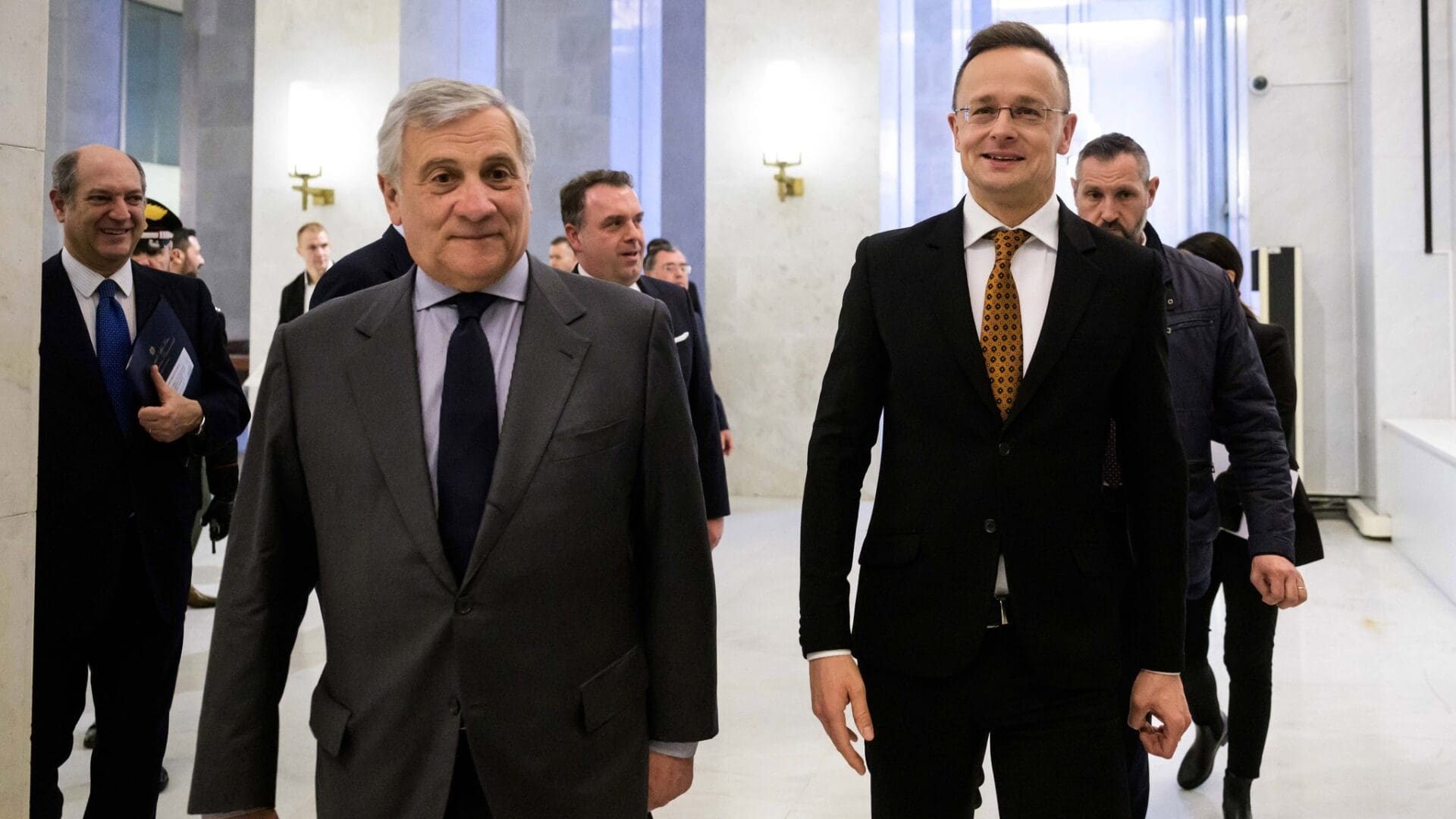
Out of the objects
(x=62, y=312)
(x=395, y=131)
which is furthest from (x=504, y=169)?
(x=62, y=312)

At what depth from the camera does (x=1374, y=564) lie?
7902 mm

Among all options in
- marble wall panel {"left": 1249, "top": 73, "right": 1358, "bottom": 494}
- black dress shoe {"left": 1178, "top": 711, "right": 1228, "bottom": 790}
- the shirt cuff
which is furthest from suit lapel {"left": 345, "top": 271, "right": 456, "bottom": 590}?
marble wall panel {"left": 1249, "top": 73, "right": 1358, "bottom": 494}

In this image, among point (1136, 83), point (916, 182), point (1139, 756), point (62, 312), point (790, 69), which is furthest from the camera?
point (916, 182)

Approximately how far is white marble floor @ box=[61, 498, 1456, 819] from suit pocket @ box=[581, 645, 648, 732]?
219 cm

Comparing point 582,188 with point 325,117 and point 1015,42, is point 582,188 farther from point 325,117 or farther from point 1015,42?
point 325,117

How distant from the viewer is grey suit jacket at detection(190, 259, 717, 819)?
181 cm

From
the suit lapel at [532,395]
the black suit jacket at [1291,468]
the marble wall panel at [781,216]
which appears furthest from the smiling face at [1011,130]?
the marble wall panel at [781,216]

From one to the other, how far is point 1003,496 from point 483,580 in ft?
2.68

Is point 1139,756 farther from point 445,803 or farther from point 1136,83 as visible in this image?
point 1136,83

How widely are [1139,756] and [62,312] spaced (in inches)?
108

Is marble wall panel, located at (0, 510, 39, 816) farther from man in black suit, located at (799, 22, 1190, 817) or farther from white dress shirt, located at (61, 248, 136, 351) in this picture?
man in black suit, located at (799, 22, 1190, 817)

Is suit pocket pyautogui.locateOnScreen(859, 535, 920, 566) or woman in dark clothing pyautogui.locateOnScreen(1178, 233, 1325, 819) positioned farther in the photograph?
woman in dark clothing pyautogui.locateOnScreen(1178, 233, 1325, 819)

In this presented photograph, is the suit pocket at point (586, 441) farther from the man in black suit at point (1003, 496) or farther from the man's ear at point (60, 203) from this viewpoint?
the man's ear at point (60, 203)

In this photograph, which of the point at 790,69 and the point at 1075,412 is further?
the point at 790,69
